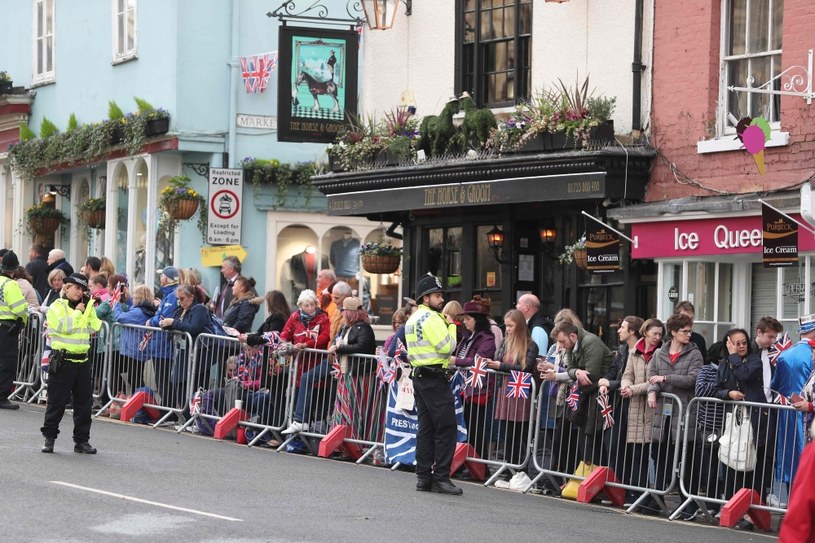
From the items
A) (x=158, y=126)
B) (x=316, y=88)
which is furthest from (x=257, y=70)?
(x=316, y=88)

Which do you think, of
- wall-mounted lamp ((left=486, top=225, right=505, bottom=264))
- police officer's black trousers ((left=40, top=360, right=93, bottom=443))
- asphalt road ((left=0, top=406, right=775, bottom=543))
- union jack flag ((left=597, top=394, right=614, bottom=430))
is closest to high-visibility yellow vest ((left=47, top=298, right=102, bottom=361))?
police officer's black trousers ((left=40, top=360, right=93, bottom=443))

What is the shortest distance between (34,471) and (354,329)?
4.33m

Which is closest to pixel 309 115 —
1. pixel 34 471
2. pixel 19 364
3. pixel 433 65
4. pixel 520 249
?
pixel 433 65

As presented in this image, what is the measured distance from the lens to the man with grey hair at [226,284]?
20.0m

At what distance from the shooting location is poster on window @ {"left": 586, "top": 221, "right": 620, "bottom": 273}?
709 inches

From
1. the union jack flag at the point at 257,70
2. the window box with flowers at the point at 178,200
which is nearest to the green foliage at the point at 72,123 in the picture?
the window box with flowers at the point at 178,200

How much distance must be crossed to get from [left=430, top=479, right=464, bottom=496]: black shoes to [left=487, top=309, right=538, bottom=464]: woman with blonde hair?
1.42 m

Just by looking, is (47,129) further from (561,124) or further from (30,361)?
(561,124)

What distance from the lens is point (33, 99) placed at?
3009cm

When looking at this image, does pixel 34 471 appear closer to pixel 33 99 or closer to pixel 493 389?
pixel 493 389

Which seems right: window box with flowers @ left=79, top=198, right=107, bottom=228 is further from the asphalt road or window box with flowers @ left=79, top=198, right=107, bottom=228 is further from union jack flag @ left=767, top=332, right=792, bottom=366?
union jack flag @ left=767, top=332, right=792, bottom=366

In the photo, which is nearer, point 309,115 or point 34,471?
point 34,471

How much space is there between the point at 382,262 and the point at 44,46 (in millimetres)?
11270

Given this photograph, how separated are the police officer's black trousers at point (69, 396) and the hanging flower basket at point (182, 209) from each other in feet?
29.8
